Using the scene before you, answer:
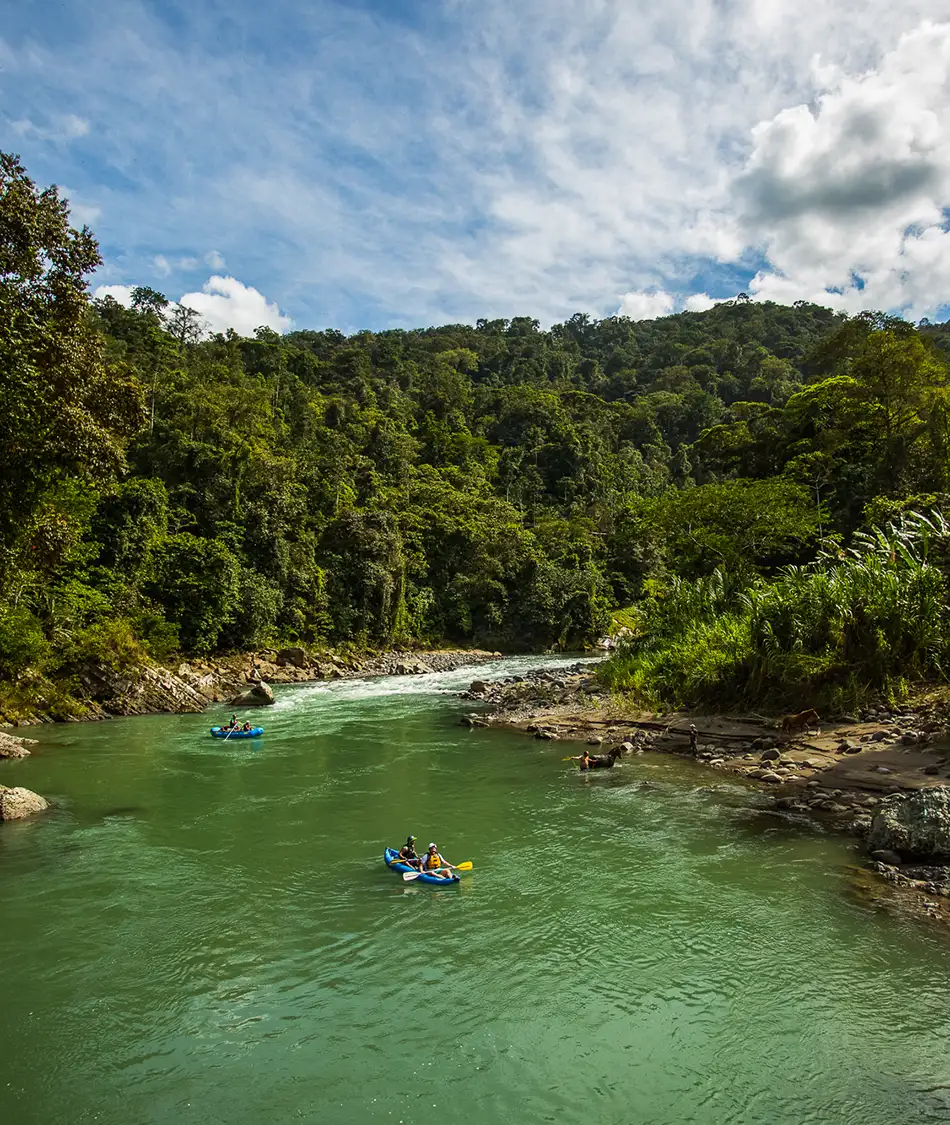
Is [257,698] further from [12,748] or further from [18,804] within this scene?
[18,804]

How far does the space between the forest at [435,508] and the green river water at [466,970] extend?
5.97 m

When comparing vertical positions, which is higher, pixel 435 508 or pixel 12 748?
pixel 435 508

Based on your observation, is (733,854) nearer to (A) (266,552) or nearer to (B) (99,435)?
(B) (99,435)

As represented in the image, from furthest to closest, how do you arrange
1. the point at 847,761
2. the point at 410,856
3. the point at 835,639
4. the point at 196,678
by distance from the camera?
the point at 196,678 < the point at 835,639 < the point at 847,761 < the point at 410,856

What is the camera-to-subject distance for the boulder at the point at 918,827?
8.62 metres

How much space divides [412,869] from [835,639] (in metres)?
11.1

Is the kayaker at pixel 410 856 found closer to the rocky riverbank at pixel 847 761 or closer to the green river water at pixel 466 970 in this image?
the green river water at pixel 466 970

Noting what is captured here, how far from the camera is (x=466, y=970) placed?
7.12 meters

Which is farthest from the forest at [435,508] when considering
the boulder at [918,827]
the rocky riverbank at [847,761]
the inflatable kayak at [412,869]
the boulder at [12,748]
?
the inflatable kayak at [412,869]

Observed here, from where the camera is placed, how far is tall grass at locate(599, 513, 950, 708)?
567 inches

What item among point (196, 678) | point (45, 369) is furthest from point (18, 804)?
point (196, 678)

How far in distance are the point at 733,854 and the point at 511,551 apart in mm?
40941

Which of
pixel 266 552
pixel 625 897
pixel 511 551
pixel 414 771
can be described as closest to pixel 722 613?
pixel 414 771

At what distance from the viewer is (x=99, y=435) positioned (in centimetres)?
1138
